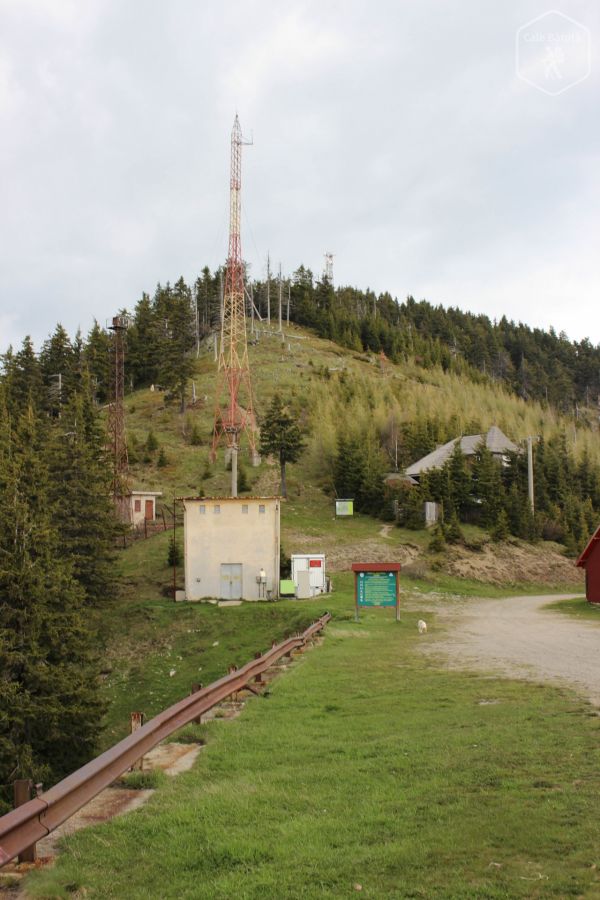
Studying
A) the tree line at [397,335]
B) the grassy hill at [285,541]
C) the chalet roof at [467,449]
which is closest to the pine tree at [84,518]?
the grassy hill at [285,541]

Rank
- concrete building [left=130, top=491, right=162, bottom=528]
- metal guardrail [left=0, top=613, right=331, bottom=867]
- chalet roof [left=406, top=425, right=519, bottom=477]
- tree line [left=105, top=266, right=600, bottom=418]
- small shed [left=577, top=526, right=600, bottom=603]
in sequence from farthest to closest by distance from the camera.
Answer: tree line [left=105, top=266, right=600, bottom=418]
chalet roof [left=406, top=425, right=519, bottom=477]
concrete building [left=130, top=491, right=162, bottom=528]
small shed [left=577, top=526, right=600, bottom=603]
metal guardrail [left=0, top=613, right=331, bottom=867]

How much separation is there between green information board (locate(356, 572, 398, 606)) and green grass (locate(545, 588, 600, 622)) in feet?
25.7

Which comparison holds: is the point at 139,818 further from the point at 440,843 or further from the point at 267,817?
the point at 440,843

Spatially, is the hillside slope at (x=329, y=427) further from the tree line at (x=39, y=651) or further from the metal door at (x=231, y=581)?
the tree line at (x=39, y=651)

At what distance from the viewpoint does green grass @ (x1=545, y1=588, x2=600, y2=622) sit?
2858 cm

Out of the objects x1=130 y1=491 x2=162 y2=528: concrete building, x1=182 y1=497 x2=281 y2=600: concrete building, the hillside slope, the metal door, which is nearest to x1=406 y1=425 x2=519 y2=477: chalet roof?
the hillside slope

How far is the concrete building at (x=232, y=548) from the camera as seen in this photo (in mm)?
36562

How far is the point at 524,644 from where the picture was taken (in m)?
19.0

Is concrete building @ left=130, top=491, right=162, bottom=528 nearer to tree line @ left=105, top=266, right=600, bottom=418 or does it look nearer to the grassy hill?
the grassy hill

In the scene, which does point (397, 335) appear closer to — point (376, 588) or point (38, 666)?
point (376, 588)

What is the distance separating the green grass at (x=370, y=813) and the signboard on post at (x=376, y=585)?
1564 centimetres

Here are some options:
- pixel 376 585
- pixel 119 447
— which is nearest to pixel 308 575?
pixel 376 585

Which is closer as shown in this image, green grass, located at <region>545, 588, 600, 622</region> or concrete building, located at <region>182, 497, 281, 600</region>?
green grass, located at <region>545, 588, 600, 622</region>

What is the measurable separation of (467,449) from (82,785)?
61.4m
